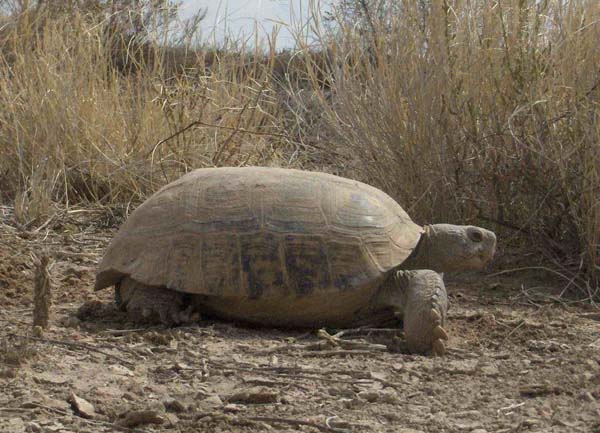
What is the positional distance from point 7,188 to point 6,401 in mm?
4095

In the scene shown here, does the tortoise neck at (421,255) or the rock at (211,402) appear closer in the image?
the rock at (211,402)

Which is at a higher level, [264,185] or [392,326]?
[264,185]

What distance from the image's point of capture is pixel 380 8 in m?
6.04

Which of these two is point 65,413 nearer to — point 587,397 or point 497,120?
point 587,397

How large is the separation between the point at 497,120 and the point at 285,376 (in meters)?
2.33

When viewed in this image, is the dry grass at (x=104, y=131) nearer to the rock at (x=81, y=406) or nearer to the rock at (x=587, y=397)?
the rock at (x=81, y=406)

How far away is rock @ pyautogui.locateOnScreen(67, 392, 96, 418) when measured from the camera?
9.41 ft

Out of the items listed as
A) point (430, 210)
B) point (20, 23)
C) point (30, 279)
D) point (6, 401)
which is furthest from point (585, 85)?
point (20, 23)

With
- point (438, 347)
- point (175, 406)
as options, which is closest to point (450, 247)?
point (438, 347)

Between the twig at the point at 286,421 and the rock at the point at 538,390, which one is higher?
the rock at the point at 538,390

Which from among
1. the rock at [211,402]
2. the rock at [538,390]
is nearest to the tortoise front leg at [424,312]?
the rock at [538,390]

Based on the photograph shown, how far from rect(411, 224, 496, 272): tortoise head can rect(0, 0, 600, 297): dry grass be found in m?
0.77

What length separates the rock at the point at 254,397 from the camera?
3.08m

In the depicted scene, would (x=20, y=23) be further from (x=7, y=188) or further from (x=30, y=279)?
(x=30, y=279)
